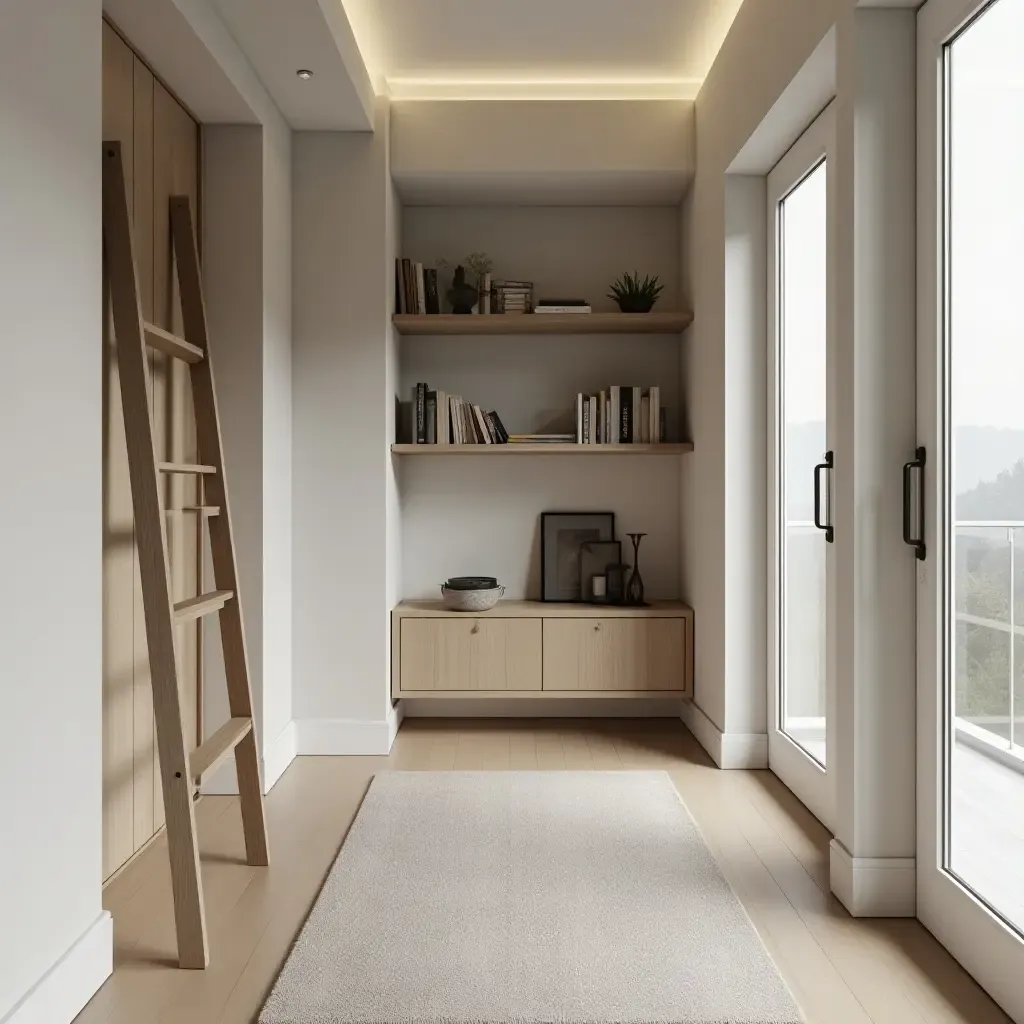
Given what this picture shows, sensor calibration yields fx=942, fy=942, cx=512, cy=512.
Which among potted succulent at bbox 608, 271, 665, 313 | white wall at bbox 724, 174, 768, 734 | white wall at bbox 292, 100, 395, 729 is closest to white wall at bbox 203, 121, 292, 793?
white wall at bbox 292, 100, 395, 729

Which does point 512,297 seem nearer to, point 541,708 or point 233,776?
Result: point 541,708

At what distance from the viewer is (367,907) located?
7.64ft

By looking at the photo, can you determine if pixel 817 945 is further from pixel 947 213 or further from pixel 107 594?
pixel 107 594

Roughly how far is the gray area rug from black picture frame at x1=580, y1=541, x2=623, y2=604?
134cm

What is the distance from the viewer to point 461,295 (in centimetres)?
415

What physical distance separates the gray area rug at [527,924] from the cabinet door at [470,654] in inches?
34.6

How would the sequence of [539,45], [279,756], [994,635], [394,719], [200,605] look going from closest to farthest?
[994,635] < [200,605] < [279,756] < [539,45] < [394,719]

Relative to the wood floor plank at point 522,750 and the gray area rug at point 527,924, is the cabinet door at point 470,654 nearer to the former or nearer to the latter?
the wood floor plank at point 522,750

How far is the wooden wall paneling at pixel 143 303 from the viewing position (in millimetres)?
2709

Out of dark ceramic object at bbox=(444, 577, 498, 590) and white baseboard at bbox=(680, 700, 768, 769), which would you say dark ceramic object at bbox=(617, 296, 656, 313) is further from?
white baseboard at bbox=(680, 700, 768, 769)

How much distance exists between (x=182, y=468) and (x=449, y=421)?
1.86 m

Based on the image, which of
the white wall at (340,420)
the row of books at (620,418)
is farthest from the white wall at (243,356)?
the row of books at (620,418)

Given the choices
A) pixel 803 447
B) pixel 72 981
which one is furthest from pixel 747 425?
pixel 72 981

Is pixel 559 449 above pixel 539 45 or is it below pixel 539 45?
below
